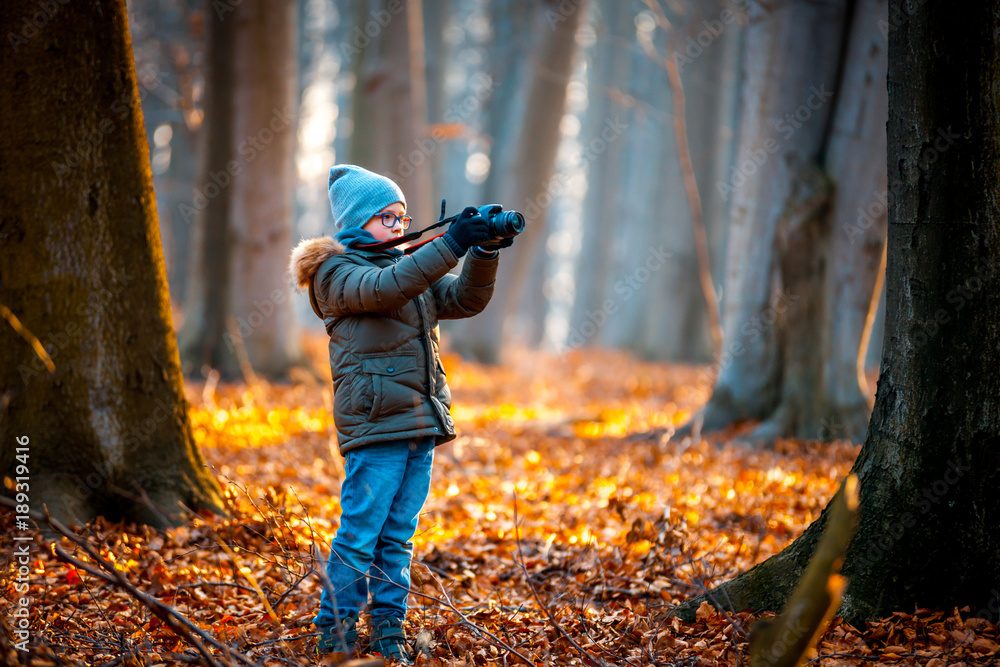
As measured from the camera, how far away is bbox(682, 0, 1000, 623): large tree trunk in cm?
273

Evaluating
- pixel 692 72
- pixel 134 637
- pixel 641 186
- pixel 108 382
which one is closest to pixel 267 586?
pixel 134 637

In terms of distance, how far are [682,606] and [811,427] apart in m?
4.25

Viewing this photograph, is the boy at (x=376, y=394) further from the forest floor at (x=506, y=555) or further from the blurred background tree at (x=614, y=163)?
the blurred background tree at (x=614, y=163)

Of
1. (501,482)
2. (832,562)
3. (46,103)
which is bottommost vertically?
(501,482)

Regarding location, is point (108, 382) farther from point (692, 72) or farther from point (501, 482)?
point (692, 72)

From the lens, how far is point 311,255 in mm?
2879

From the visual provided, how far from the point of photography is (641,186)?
77.7ft

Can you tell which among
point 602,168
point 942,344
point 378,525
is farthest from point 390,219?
point 602,168

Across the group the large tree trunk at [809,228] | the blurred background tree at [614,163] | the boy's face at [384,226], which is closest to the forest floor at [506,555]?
the large tree trunk at [809,228]

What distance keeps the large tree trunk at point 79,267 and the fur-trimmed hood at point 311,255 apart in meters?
1.43

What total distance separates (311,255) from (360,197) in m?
0.31

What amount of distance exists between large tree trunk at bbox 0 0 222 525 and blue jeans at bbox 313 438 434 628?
1.33 meters

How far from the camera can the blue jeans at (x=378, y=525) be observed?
9.27 feet

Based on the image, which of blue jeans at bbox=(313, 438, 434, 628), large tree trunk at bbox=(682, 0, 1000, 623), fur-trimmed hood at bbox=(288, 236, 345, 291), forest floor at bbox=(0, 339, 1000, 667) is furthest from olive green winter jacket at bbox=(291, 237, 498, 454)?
large tree trunk at bbox=(682, 0, 1000, 623)
